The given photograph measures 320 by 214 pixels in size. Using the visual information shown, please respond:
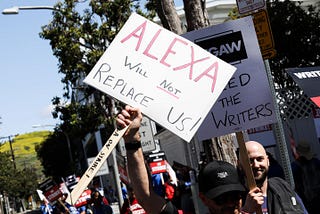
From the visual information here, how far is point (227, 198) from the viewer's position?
3.41 m

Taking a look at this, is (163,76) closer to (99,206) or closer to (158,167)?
(158,167)

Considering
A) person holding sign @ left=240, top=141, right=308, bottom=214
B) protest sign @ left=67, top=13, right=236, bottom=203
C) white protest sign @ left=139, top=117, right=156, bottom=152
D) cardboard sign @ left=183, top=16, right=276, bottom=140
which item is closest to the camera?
protest sign @ left=67, top=13, right=236, bottom=203

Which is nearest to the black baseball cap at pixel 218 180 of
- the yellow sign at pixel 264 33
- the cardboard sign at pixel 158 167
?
the yellow sign at pixel 264 33

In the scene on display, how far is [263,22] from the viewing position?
5555 mm

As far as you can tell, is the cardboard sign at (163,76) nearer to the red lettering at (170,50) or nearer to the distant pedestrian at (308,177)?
the red lettering at (170,50)

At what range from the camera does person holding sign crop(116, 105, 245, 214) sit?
341cm

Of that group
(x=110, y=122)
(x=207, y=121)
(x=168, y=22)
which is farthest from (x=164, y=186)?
(x=110, y=122)

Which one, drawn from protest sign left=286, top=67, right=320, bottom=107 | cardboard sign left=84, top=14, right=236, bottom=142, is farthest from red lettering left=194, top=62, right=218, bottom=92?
protest sign left=286, top=67, right=320, bottom=107

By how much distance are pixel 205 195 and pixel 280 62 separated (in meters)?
19.8

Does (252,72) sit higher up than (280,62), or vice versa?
(280,62)

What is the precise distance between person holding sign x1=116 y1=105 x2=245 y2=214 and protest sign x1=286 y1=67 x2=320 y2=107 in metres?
3.93

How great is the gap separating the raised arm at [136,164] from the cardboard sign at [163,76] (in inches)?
3.3

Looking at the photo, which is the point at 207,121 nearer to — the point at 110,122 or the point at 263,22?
the point at 263,22

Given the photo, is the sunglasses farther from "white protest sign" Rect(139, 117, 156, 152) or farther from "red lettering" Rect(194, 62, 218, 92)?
"white protest sign" Rect(139, 117, 156, 152)
